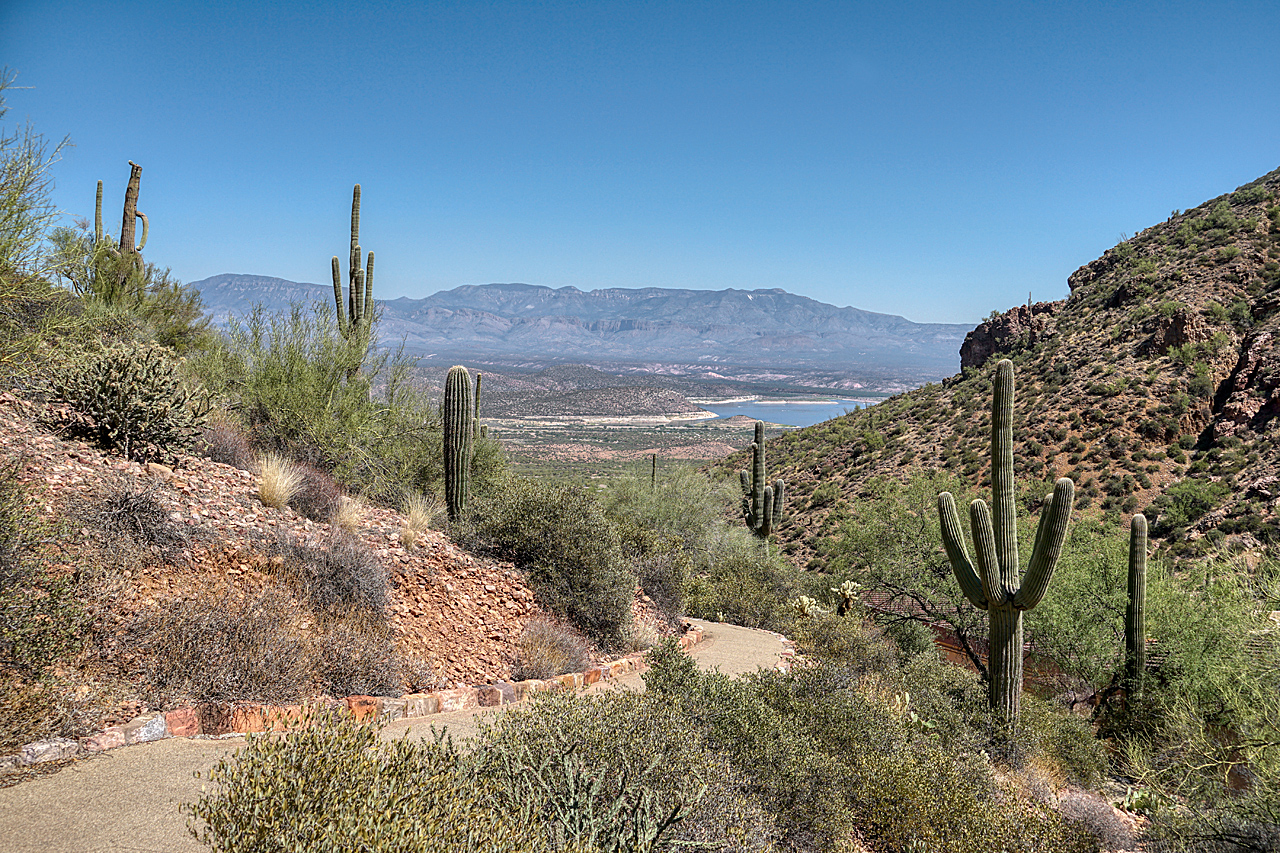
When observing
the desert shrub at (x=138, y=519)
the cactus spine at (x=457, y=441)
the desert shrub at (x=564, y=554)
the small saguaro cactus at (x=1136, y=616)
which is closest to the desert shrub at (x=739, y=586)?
the desert shrub at (x=564, y=554)

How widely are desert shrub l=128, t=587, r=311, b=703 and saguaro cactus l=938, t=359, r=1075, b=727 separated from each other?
979 centimetres

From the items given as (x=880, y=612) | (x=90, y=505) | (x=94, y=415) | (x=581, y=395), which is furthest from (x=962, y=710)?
(x=581, y=395)

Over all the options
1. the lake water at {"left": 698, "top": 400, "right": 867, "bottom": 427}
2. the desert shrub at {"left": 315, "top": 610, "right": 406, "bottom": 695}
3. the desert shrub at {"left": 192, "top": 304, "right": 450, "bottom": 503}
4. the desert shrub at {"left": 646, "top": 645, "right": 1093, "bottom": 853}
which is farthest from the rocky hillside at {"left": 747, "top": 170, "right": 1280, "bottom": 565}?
the lake water at {"left": 698, "top": 400, "right": 867, "bottom": 427}

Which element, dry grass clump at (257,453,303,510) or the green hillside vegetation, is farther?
dry grass clump at (257,453,303,510)

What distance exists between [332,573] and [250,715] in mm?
2295

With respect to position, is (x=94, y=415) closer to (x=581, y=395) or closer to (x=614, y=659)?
(x=614, y=659)

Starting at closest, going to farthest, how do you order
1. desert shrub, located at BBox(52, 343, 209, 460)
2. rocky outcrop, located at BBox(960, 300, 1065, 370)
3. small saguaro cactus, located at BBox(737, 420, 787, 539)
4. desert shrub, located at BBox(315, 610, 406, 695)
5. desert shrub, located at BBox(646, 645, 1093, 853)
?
desert shrub, located at BBox(646, 645, 1093, 853) < desert shrub, located at BBox(315, 610, 406, 695) < desert shrub, located at BBox(52, 343, 209, 460) < small saguaro cactus, located at BBox(737, 420, 787, 539) < rocky outcrop, located at BBox(960, 300, 1065, 370)

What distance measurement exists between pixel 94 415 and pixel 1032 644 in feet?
62.1

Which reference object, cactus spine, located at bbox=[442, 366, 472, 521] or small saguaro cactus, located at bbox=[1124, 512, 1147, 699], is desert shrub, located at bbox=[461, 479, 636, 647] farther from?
small saguaro cactus, located at bbox=[1124, 512, 1147, 699]

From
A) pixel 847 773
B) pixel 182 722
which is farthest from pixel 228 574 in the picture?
pixel 847 773

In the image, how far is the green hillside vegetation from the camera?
4629 mm

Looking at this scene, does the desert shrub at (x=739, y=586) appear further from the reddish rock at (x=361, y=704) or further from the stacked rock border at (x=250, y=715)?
the reddish rock at (x=361, y=704)

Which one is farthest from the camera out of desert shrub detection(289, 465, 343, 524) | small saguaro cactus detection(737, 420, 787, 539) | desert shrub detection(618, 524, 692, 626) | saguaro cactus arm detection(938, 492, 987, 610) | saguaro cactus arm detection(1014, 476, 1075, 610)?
Answer: small saguaro cactus detection(737, 420, 787, 539)

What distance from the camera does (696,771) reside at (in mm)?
5109
